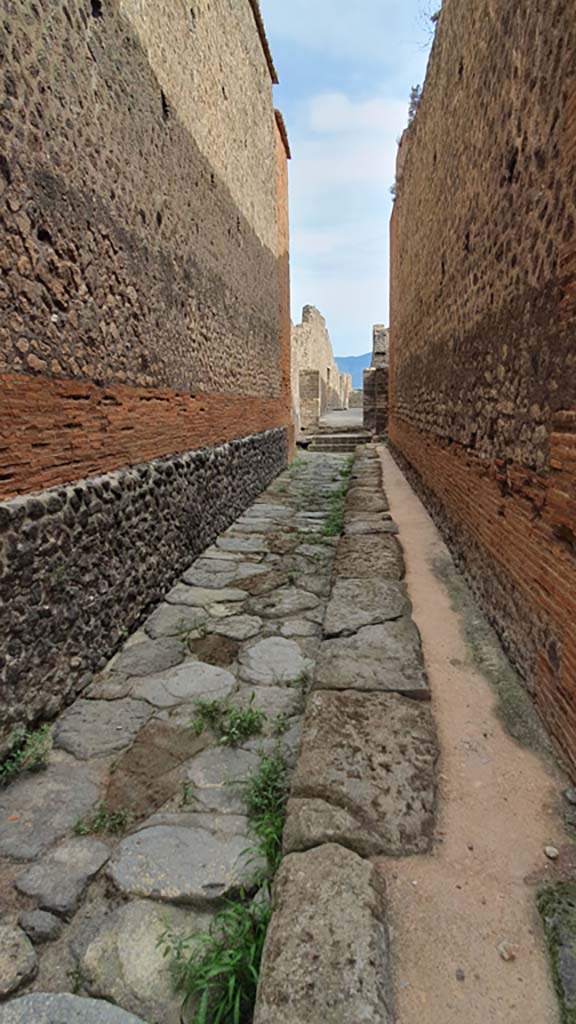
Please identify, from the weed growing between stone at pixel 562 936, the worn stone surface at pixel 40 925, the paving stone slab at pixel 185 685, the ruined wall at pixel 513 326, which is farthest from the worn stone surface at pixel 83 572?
the ruined wall at pixel 513 326

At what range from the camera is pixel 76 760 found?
2.05 metres

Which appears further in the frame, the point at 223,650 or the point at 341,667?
the point at 223,650

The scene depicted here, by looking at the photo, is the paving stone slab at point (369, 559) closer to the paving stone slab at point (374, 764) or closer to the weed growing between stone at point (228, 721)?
the weed growing between stone at point (228, 721)

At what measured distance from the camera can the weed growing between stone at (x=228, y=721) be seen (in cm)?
217

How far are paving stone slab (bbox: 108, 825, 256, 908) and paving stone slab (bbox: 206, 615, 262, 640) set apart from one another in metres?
1.45

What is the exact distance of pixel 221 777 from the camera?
194 centimetres

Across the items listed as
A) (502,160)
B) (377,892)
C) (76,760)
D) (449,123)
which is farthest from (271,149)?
(377,892)

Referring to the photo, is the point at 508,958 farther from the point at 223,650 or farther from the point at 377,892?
the point at 223,650

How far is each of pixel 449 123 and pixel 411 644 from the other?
4.42 m

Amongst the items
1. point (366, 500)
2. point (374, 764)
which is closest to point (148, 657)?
point (374, 764)

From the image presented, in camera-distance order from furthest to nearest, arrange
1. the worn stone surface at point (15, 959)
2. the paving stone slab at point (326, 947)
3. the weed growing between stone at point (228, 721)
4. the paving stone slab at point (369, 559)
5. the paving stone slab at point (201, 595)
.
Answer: the paving stone slab at point (201, 595) < the paving stone slab at point (369, 559) < the weed growing between stone at point (228, 721) < the worn stone surface at point (15, 959) < the paving stone slab at point (326, 947)

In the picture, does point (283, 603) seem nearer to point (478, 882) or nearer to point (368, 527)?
point (368, 527)

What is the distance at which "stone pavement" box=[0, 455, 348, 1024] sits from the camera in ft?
4.12

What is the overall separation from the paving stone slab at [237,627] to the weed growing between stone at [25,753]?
3.90 ft
